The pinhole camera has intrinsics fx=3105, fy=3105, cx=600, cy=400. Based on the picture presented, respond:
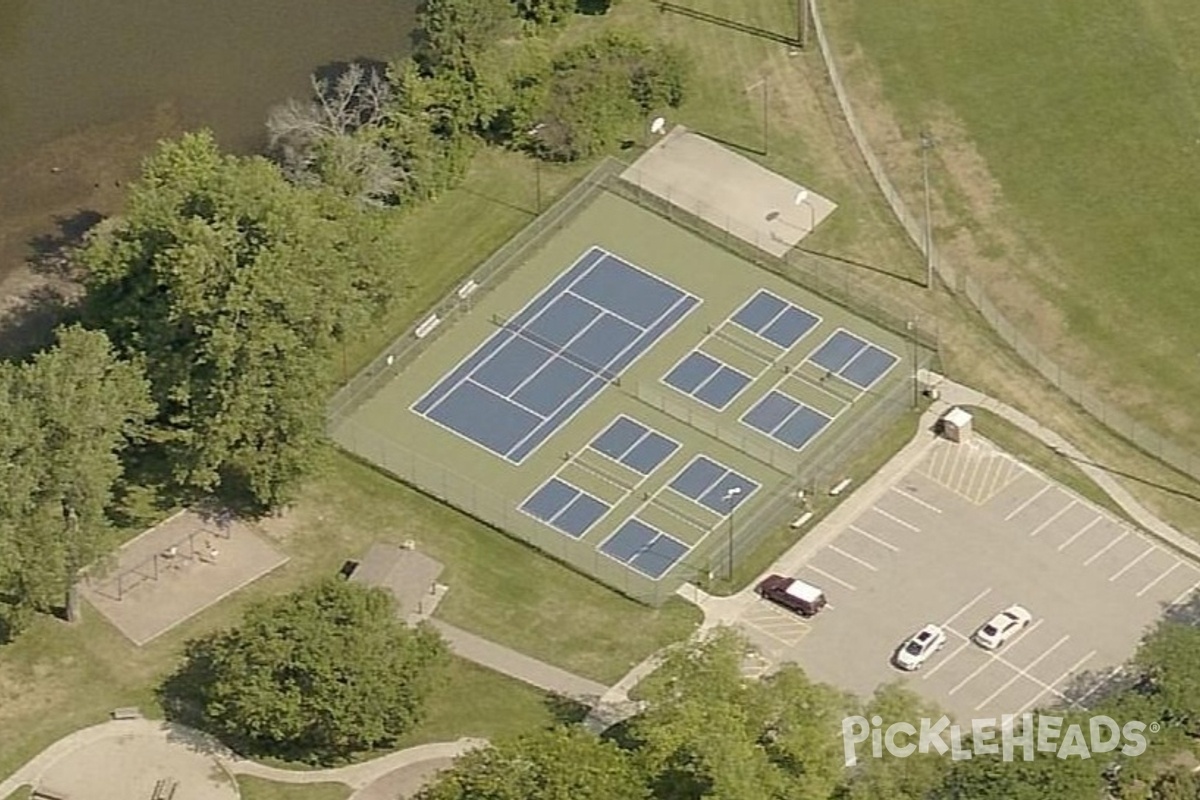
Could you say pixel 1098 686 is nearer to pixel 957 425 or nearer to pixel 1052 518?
pixel 1052 518

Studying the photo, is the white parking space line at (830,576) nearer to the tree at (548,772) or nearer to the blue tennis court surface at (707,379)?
the blue tennis court surface at (707,379)

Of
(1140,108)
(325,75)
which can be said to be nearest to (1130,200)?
(1140,108)

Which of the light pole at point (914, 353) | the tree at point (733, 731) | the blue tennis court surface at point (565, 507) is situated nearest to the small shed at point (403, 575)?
the blue tennis court surface at point (565, 507)

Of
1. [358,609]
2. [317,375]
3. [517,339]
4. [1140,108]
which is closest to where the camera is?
[358,609]

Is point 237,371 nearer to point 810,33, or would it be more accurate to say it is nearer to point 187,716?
point 187,716

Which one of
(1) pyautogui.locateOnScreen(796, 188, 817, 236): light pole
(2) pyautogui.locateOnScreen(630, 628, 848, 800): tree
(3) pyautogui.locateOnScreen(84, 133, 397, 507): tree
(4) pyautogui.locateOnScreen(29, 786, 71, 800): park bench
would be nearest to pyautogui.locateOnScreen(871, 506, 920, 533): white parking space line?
(2) pyautogui.locateOnScreen(630, 628, 848, 800): tree

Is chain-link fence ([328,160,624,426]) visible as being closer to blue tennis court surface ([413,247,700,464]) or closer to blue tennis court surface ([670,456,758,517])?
blue tennis court surface ([413,247,700,464])
